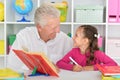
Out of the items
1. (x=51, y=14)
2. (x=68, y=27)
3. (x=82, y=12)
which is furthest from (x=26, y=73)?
(x=68, y=27)

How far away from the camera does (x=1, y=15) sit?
3496 millimetres

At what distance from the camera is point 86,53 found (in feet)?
7.55

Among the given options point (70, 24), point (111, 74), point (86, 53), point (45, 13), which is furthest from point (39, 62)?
point (70, 24)

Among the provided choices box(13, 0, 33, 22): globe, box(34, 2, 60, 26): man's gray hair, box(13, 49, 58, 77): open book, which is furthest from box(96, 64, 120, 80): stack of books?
box(13, 0, 33, 22): globe

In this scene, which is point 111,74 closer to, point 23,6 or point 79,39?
point 79,39

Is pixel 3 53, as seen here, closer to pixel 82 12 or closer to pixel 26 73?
pixel 82 12

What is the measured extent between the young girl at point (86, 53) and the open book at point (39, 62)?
1.70 ft

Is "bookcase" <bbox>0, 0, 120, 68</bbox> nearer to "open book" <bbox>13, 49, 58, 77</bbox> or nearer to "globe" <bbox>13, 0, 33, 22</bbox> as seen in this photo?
"globe" <bbox>13, 0, 33, 22</bbox>

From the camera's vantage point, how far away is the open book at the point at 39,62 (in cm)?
146

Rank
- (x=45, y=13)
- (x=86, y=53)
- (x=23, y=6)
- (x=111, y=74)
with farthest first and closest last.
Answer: (x=23, y=6), (x=86, y=53), (x=45, y=13), (x=111, y=74)

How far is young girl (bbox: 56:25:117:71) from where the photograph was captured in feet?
7.27

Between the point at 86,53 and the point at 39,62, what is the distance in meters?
0.84

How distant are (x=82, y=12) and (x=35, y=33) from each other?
117 cm

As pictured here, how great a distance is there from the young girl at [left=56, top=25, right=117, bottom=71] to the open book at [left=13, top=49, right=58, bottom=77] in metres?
0.52
